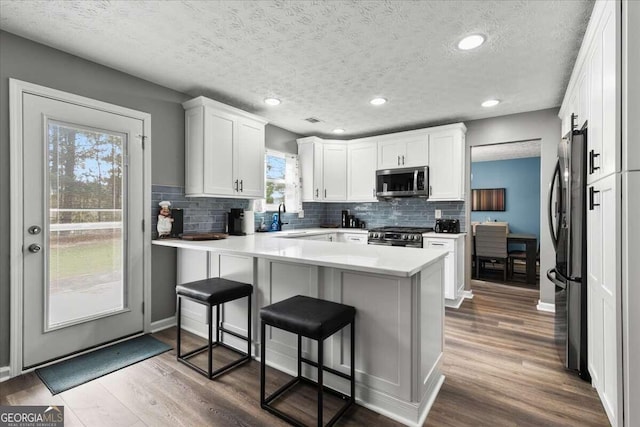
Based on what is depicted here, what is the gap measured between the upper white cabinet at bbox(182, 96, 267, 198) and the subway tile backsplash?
8.9 inches

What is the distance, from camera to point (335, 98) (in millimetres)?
3439

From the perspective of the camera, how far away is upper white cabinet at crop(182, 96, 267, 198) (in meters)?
3.14

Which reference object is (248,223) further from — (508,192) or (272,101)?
(508,192)

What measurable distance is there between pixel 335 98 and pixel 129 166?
2.18 m

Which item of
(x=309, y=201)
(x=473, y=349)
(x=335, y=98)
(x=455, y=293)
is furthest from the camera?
(x=309, y=201)

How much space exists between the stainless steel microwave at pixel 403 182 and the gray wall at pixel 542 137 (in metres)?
0.92

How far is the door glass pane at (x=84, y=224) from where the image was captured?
2.38 meters

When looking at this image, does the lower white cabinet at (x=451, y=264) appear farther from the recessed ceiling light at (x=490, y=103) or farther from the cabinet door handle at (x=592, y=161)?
the cabinet door handle at (x=592, y=161)

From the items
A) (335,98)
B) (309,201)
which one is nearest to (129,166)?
(335,98)

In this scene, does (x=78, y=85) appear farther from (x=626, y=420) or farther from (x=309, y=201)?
(x=626, y=420)

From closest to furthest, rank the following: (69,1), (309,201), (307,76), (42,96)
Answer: (69,1), (42,96), (307,76), (309,201)

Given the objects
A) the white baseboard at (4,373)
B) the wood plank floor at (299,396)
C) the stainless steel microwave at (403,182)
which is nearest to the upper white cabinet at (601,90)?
the wood plank floor at (299,396)

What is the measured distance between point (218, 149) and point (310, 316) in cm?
225

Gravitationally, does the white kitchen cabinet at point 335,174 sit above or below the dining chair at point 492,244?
above
